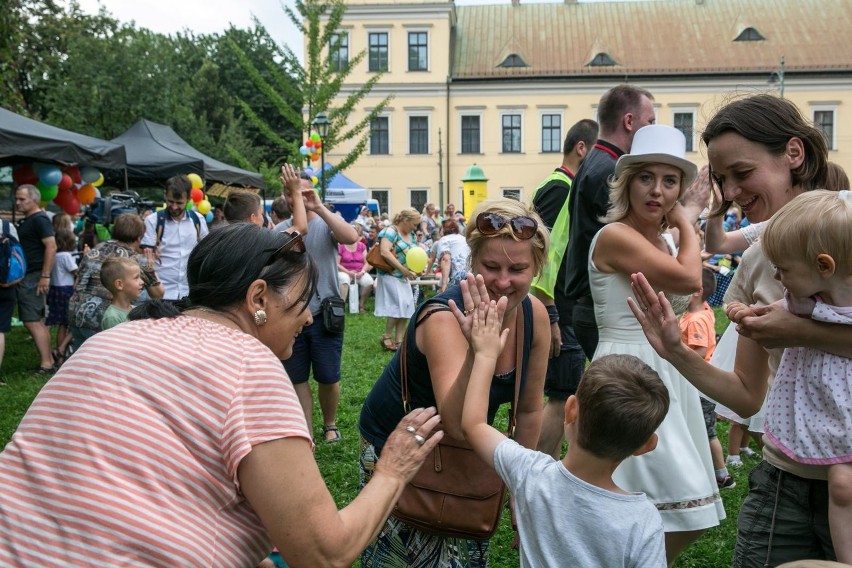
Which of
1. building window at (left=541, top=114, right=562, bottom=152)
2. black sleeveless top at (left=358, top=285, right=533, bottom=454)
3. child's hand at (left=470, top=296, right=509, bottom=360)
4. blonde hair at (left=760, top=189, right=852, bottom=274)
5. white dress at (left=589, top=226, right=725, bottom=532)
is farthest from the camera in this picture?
building window at (left=541, top=114, right=562, bottom=152)

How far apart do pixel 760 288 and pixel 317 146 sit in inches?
743

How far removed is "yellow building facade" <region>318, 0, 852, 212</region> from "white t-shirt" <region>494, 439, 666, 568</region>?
39.7 metres

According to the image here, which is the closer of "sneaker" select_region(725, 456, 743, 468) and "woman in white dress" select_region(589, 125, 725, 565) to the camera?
"woman in white dress" select_region(589, 125, 725, 565)

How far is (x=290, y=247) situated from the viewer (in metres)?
2.05

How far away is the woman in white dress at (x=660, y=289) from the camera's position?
2859 mm

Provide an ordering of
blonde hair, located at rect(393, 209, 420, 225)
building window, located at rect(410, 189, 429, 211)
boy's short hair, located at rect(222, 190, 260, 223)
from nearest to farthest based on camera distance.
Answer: boy's short hair, located at rect(222, 190, 260, 223)
blonde hair, located at rect(393, 209, 420, 225)
building window, located at rect(410, 189, 429, 211)

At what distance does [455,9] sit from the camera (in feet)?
148

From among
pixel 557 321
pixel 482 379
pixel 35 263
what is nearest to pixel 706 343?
pixel 557 321

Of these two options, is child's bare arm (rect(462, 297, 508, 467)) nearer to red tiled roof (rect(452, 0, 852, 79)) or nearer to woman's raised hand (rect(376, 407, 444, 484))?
woman's raised hand (rect(376, 407, 444, 484))

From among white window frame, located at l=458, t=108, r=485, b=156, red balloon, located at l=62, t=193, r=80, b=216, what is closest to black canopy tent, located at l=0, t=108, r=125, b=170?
red balloon, located at l=62, t=193, r=80, b=216

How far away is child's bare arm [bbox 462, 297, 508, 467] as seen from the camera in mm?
2156

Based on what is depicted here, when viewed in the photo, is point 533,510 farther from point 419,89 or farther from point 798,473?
point 419,89

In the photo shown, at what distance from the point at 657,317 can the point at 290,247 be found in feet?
3.61

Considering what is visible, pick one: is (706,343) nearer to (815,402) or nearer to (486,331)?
(815,402)
